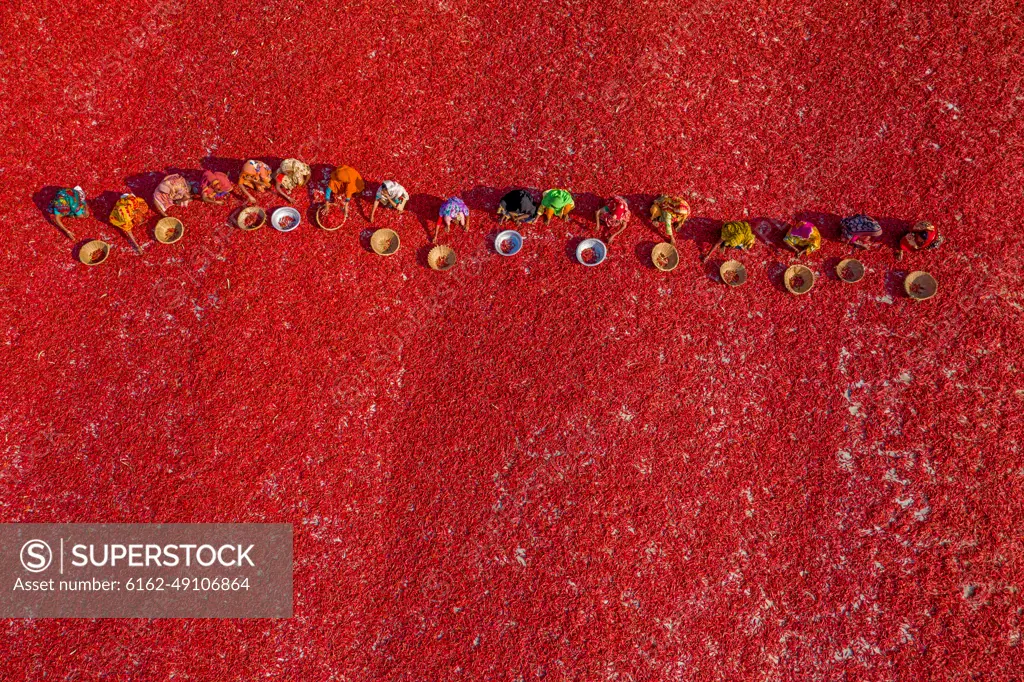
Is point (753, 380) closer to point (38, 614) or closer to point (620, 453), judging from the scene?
point (620, 453)

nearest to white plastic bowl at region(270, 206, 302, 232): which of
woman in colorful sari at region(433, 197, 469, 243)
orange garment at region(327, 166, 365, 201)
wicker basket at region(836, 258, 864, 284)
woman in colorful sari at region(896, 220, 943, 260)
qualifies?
orange garment at region(327, 166, 365, 201)

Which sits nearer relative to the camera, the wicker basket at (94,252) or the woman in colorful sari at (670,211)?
the woman in colorful sari at (670,211)

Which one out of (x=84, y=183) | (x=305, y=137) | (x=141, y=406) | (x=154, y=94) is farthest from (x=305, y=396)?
(x=154, y=94)

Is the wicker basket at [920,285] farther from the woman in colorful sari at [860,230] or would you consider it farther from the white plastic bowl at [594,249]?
the white plastic bowl at [594,249]

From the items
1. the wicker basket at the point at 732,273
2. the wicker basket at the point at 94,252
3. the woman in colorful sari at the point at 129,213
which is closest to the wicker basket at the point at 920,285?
the wicker basket at the point at 732,273

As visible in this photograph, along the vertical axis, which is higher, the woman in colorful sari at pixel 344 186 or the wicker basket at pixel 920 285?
the woman in colorful sari at pixel 344 186

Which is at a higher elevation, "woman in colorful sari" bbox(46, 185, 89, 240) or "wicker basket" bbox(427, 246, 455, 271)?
"woman in colorful sari" bbox(46, 185, 89, 240)

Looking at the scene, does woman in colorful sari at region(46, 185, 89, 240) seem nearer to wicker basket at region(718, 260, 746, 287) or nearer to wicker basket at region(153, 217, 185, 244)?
wicker basket at region(153, 217, 185, 244)

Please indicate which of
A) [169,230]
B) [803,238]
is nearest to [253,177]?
[169,230]
